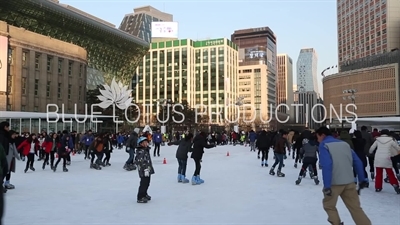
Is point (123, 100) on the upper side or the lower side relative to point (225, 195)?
upper

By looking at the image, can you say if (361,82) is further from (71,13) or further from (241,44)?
(241,44)

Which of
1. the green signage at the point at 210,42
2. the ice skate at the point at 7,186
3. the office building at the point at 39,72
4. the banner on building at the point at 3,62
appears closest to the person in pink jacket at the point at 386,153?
the ice skate at the point at 7,186

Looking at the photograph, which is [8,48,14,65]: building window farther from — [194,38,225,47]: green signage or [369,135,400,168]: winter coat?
[194,38,225,47]: green signage

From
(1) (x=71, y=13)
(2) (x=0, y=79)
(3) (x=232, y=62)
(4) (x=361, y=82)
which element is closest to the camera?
(2) (x=0, y=79)

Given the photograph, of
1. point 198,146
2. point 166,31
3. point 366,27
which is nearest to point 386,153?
point 198,146

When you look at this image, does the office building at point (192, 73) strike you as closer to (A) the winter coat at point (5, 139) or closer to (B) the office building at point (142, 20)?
(B) the office building at point (142, 20)

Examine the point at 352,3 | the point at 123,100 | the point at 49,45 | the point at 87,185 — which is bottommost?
the point at 87,185

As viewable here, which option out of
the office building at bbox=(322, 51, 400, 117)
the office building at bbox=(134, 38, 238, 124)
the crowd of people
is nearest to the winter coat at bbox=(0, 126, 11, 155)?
the crowd of people

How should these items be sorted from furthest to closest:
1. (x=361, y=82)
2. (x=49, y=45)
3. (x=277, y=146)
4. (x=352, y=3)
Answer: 1. (x=352, y=3)
2. (x=361, y=82)
3. (x=49, y=45)
4. (x=277, y=146)

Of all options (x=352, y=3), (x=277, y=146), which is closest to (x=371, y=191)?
(x=277, y=146)

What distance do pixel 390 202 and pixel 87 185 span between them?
7811 millimetres

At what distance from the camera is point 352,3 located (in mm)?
120562

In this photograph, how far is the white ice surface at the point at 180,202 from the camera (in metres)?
6.53

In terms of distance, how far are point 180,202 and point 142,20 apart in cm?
15759
